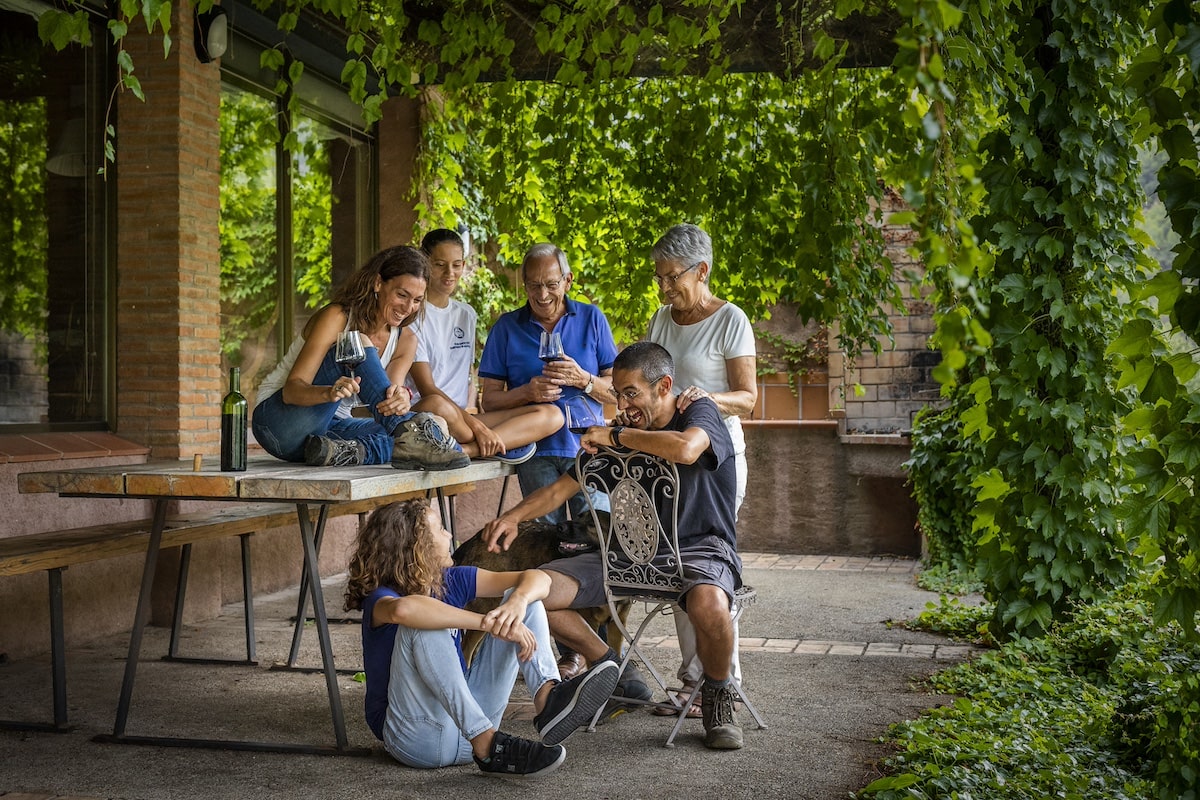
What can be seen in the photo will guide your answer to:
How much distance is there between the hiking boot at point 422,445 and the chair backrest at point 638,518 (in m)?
0.48

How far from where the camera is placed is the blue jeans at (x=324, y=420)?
4422 millimetres

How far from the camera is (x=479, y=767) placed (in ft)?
12.1

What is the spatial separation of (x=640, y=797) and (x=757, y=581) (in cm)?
517

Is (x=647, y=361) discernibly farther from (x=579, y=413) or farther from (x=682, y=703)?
(x=682, y=703)

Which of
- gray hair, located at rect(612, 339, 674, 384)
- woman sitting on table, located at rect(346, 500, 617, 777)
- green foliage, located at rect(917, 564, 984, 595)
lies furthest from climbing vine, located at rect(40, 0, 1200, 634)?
woman sitting on table, located at rect(346, 500, 617, 777)

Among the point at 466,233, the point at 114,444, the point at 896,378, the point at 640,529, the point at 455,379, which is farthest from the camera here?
the point at 896,378

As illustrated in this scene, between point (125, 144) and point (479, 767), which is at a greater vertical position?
point (125, 144)

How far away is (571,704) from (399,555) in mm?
683

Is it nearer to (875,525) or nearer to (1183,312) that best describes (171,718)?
(1183,312)

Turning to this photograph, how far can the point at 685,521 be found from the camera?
4242mm

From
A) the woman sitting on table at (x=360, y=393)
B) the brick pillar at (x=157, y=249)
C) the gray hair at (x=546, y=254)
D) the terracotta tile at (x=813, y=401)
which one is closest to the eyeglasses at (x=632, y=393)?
the woman sitting on table at (x=360, y=393)

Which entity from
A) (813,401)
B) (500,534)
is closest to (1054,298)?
(500,534)

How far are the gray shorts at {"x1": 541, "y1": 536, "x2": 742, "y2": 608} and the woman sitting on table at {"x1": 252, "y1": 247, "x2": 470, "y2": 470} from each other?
1.82 ft

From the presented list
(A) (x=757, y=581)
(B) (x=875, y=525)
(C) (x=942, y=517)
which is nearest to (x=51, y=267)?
(A) (x=757, y=581)
